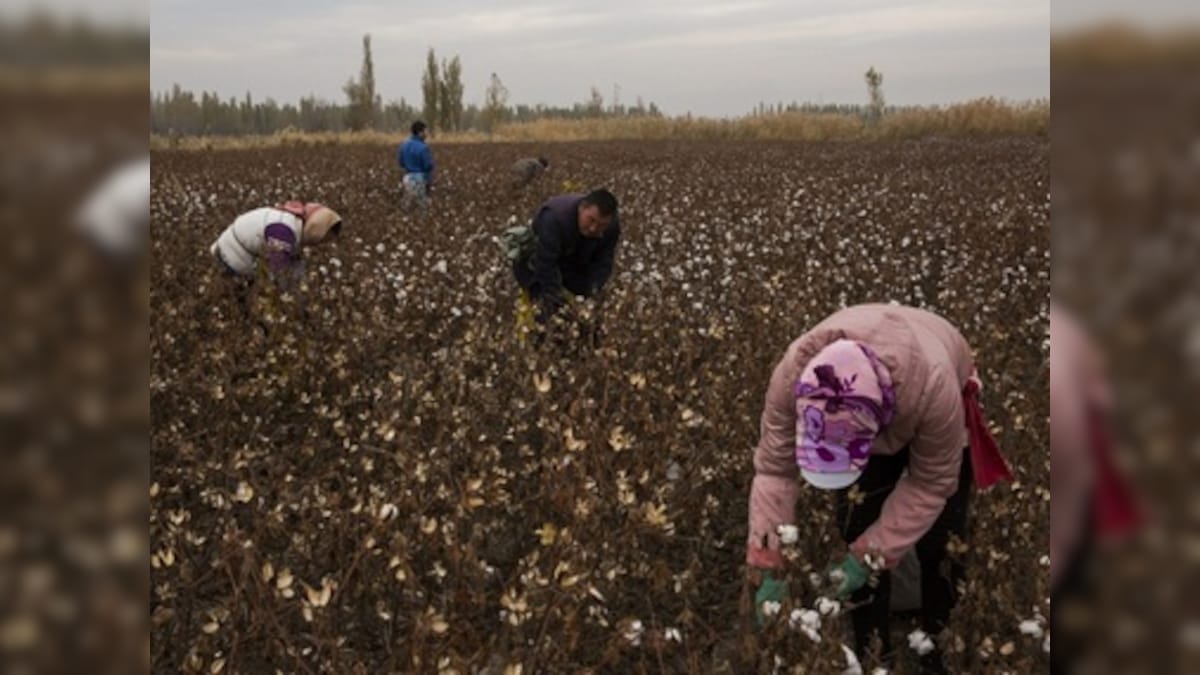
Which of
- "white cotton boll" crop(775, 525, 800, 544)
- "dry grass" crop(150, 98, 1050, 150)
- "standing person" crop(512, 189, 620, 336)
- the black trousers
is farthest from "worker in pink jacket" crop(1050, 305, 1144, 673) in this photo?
"dry grass" crop(150, 98, 1050, 150)

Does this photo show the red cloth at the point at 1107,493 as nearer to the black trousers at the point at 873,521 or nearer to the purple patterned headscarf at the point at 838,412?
the purple patterned headscarf at the point at 838,412

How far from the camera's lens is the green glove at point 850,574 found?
2.67 m

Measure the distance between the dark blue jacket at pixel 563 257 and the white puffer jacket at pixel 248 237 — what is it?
50.1 inches

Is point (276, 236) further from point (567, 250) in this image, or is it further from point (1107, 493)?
point (1107, 493)

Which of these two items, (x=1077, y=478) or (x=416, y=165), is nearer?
(x=1077, y=478)

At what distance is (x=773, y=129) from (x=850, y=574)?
36.2m

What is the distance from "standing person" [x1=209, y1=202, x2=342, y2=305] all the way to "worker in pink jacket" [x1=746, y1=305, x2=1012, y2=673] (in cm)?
355

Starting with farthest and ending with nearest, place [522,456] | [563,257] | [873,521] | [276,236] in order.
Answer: [563,257] < [276,236] < [522,456] < [873,521]

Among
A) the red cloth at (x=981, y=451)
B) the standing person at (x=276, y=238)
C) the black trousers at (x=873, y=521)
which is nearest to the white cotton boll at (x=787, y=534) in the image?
the black trousers at (x=873, y=521)

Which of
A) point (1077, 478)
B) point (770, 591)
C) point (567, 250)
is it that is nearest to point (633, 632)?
point (770, 591)

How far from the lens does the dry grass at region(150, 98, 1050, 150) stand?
3338cm

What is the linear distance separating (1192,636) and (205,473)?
4.28 metres

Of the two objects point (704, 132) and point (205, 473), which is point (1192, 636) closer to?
point (205, 473)

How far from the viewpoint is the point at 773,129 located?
37.7 m
